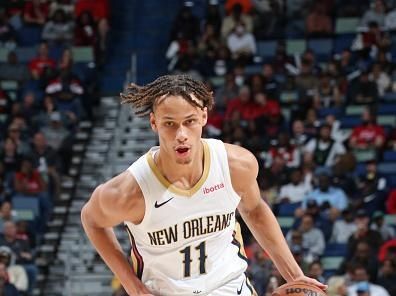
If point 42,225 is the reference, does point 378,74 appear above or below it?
above

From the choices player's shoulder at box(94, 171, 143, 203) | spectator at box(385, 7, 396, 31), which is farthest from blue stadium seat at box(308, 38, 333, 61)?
player's shoulder at box(94, 171, 143, 203)

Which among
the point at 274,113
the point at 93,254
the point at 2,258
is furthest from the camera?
the point at 274,113

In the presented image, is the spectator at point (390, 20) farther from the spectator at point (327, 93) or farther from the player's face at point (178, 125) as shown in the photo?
the player's face at point (178, 125)

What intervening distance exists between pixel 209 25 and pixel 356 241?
573 cm

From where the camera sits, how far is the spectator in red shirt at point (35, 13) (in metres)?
18.3

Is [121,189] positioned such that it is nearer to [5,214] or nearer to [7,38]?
[5,214]

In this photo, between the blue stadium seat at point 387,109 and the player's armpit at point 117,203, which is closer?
the player's armpit at point 117,203

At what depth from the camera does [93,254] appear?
46.3ft

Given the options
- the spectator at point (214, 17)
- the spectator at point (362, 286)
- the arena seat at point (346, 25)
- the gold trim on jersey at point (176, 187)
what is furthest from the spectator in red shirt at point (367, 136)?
the gold trim on jersey at point (176, 187)

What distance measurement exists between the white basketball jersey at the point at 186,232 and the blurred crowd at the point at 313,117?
5849mm

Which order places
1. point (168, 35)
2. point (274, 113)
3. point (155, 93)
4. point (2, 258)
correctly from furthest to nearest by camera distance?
1. point (168, 35)
2. point (274, 113)
3. point (2, 258)
4. point (155, 93)

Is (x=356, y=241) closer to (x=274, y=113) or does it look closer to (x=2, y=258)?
(x=274, y=113)

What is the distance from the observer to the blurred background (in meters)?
13.2

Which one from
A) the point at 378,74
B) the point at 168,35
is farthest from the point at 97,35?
the point at 378,74
